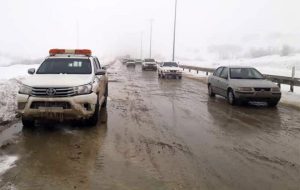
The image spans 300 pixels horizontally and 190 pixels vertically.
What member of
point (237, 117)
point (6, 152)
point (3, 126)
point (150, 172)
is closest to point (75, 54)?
point (3, 126)

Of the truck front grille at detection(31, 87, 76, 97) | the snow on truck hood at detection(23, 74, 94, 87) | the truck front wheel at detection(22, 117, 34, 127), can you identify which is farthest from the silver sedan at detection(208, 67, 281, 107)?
the truck front wheel at detection(22, 117, 34, 127)

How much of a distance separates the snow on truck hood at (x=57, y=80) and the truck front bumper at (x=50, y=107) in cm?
35

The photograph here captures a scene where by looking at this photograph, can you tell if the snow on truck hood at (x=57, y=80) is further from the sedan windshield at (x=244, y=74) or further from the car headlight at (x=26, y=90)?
the sedan windshield at (x=244, y=74)

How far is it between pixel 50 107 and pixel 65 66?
227 centimetres

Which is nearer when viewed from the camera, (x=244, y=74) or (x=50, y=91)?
(x=50, y=91)

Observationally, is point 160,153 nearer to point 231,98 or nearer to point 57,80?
point 57,80

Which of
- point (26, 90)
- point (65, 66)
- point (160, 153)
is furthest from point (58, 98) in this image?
point (160, 153)

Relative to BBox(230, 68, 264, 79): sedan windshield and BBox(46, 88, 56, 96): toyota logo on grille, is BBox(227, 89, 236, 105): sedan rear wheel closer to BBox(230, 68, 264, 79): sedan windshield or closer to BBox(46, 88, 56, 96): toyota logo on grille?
BBox(230, 68, 264, 79): sedan windshield

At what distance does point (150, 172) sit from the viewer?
5.50 m

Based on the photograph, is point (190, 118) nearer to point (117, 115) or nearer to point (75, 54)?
point (117, 115)

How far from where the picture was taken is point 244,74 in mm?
14703

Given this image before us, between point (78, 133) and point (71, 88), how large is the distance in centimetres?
109

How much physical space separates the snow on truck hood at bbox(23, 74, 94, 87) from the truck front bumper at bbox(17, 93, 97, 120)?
35 centimetres

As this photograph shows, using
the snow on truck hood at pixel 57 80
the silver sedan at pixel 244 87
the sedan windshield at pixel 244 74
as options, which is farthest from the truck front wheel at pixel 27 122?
the sedan windshield at pixel 244 74
